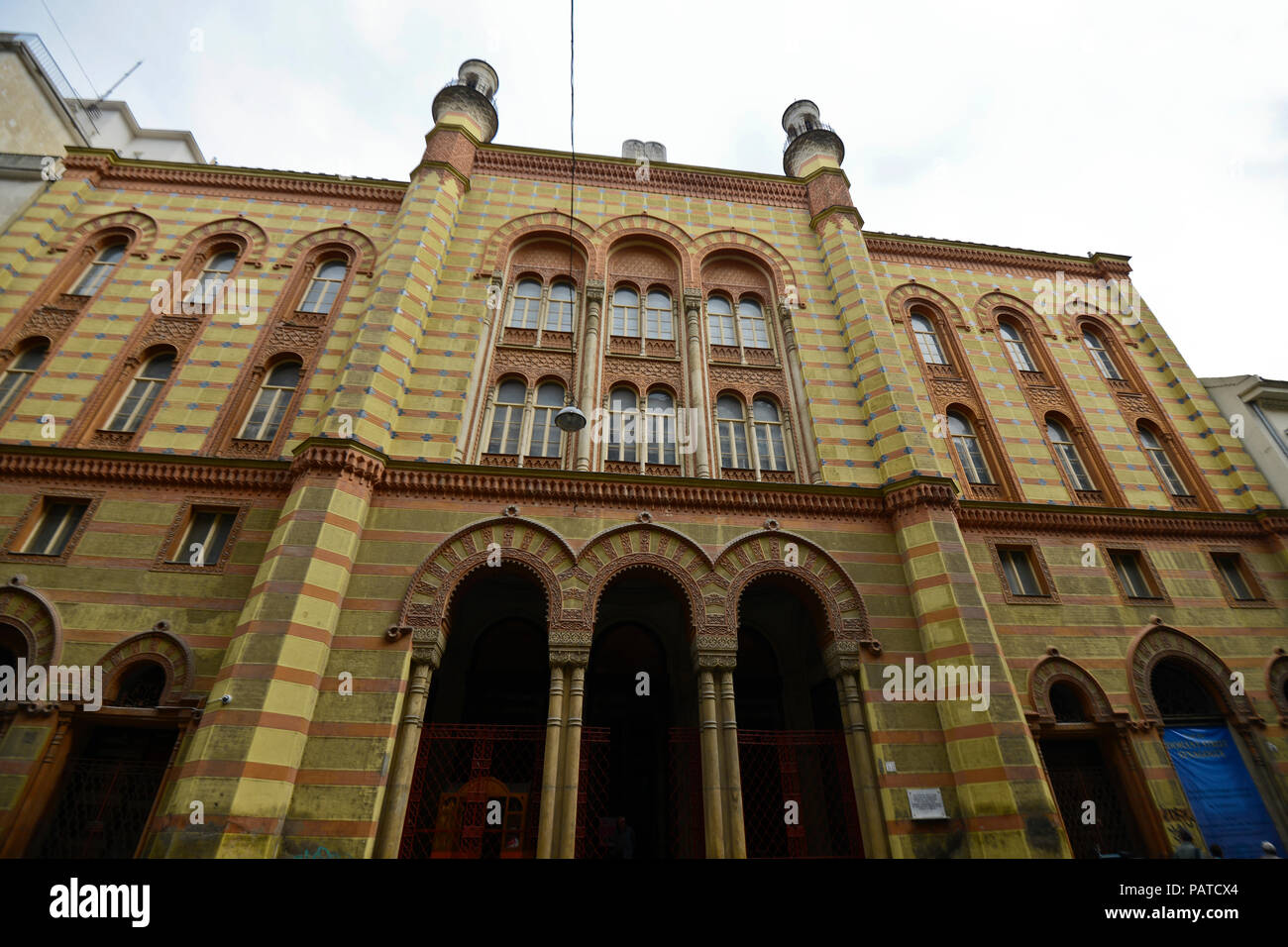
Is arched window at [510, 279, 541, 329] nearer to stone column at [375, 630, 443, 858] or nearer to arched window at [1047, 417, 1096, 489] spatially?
stone column at [375, 630, 443, 858]

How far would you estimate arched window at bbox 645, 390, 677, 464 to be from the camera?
13398 mm

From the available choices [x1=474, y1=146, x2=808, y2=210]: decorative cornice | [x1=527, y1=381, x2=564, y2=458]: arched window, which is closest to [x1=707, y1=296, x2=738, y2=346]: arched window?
[x1=474, y1=146, x2=808, y2=210]: decorative cornice

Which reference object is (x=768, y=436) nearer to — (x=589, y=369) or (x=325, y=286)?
(x=589, y=369)

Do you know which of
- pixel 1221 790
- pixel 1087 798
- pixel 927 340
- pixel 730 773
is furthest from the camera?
pixel 927 340

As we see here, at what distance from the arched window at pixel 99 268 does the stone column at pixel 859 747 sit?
19.7 meters

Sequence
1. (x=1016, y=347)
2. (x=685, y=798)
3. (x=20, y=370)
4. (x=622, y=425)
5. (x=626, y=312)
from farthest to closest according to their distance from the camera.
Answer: (x=1016, y=347) < (x=626, y=312) < (x=622, y=425) < (x=20, y=370) < (x=685, y=798)

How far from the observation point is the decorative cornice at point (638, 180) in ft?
57.6

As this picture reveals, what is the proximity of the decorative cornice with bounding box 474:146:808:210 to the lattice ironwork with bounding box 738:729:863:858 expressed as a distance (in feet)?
50.3

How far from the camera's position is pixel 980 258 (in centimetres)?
1900

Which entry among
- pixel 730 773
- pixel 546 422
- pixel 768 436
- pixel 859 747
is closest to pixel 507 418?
pixel 546 422

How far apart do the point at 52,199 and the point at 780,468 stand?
20.6 metres

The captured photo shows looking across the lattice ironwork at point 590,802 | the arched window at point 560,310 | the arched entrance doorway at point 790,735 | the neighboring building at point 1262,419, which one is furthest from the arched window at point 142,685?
the neighboring building at point 1262,419

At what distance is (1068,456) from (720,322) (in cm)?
1003
